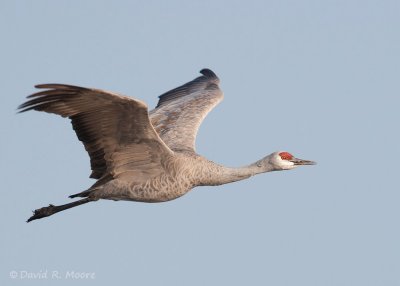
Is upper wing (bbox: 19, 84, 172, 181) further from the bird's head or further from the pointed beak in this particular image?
the pointed beak

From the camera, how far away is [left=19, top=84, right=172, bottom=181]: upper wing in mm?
12047

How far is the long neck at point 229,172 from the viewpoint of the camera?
13.9 metres

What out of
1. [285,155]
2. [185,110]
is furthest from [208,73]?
[285,155]

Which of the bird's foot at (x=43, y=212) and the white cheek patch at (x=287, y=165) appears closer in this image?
the white cheek patch at (x=287, y=165)

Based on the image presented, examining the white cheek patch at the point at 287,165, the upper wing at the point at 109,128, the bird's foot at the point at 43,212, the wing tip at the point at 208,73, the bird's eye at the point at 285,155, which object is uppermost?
the wing tip at the point at 208,73

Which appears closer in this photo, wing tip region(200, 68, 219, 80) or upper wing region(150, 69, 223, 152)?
upper wing region(150, 69, 223, 152)

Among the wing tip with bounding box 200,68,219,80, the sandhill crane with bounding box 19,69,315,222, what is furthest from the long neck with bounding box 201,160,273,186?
the wing tip with bounding box 200,68,219,80

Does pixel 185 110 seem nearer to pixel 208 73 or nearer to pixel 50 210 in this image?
pixel 208 73

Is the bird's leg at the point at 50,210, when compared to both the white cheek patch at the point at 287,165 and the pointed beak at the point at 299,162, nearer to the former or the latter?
the white cheek patch at the point at 287,165

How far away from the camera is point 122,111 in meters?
12.4

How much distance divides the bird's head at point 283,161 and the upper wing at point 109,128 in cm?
165

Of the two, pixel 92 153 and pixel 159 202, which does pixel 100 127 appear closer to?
pixel 92 153

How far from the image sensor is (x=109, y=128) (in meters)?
13.0

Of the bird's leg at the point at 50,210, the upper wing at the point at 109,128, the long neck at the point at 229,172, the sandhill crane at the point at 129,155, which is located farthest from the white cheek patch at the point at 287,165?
the bird's leg at the point at 50,210
